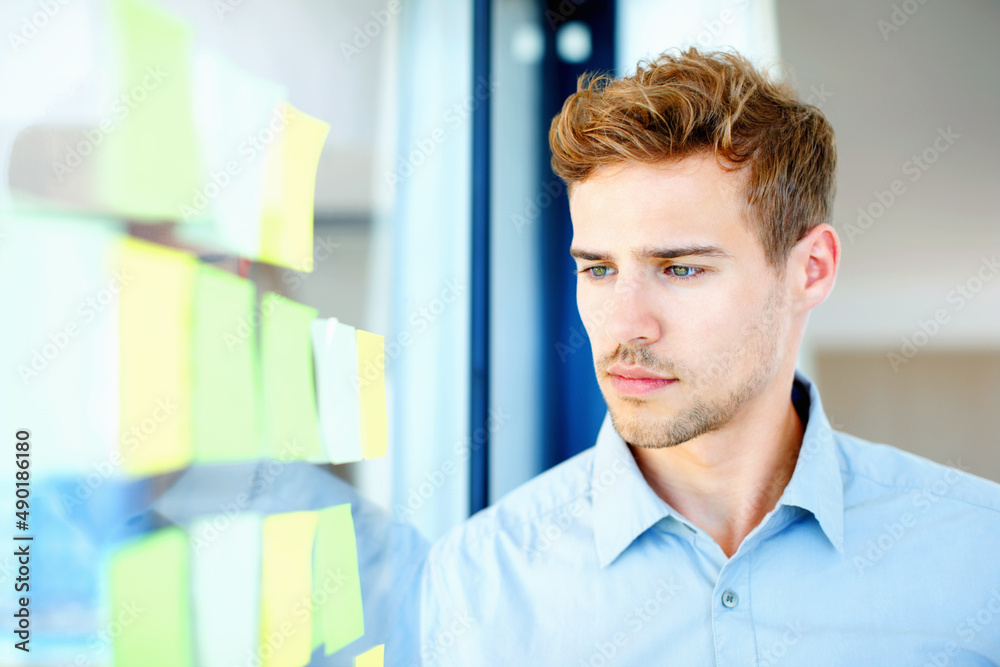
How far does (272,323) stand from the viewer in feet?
2.61

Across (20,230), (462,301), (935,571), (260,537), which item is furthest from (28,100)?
(935,571)

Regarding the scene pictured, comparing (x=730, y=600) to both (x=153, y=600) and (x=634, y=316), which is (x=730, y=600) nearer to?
(x=634, y=316)

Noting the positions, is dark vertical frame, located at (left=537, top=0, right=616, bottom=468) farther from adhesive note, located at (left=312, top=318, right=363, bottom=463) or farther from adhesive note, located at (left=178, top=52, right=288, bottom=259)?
adhesive note, located at (left=178, top=52, right=288, bottom=259)

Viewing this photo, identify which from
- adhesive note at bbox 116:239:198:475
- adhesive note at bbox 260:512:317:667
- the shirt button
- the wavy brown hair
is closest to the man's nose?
the wavy brown hair

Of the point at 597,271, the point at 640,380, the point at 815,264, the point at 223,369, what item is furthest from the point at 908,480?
the point at 223,369

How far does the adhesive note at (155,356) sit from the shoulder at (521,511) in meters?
0.70

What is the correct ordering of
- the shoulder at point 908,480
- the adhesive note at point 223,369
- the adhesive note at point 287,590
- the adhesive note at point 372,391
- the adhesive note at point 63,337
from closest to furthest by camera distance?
1. the adhesive note at point 63,337
2. the adhesive note at point 223,369
3. the adhesive note at point 287,590
4. the adhesive note at point 372,391
5. the shoulder at point 908,480

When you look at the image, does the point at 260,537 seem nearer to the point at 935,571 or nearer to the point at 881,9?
the point at 935,571

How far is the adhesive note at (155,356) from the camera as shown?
0.56m

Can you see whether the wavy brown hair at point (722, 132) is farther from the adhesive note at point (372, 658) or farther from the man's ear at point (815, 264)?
the adhesive note at point (372, 658)

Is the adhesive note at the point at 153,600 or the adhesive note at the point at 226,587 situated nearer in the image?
the adhesive note at the point at 153,600

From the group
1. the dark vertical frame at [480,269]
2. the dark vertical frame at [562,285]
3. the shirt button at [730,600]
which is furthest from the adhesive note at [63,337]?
the dark vertical frame at [562,285]

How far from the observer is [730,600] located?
108 cm

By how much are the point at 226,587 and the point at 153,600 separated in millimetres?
127
